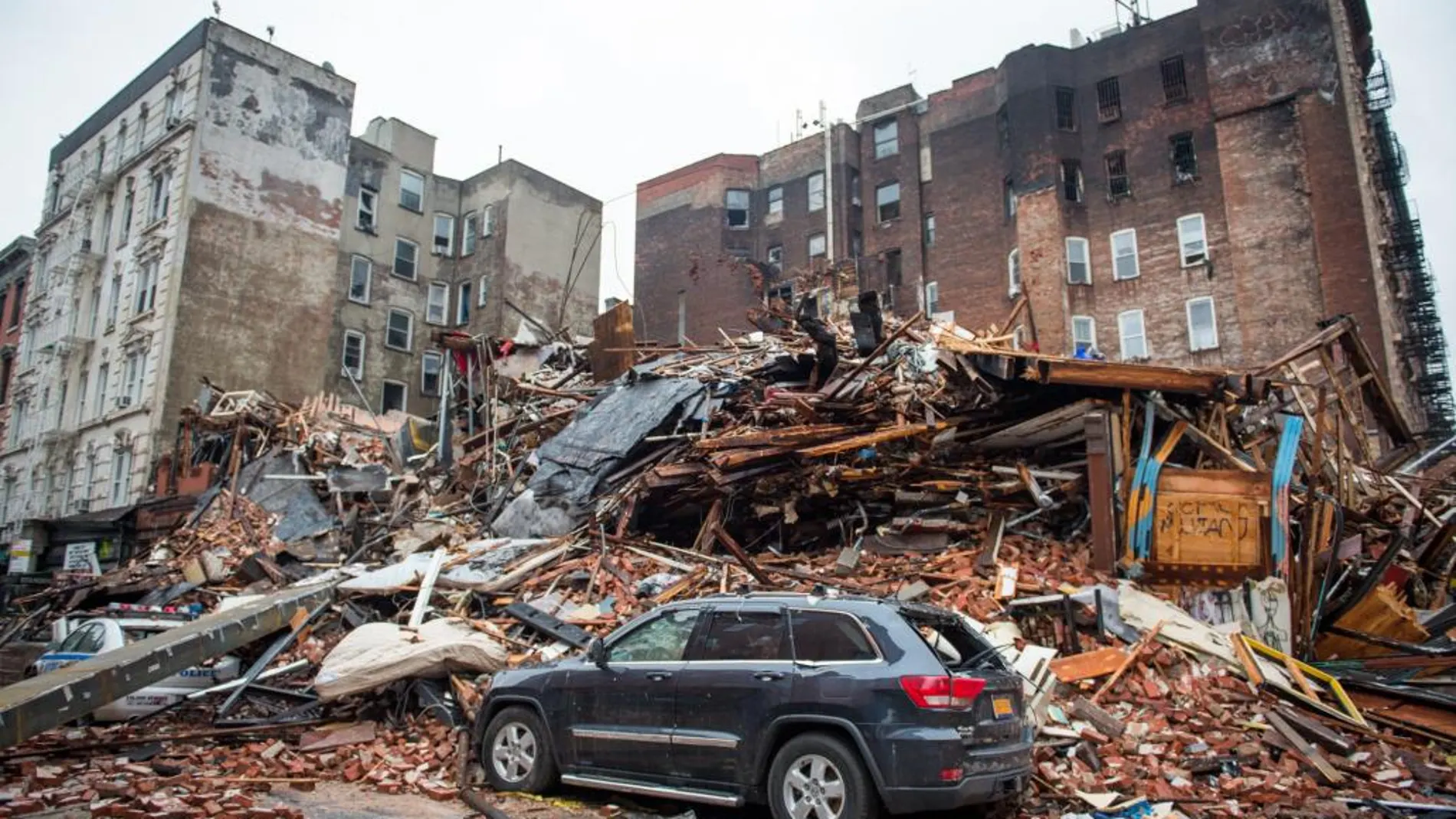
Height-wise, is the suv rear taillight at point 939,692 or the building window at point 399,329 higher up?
the building window at point 399,329

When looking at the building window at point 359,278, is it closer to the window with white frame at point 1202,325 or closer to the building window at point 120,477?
the building window at point 120,477

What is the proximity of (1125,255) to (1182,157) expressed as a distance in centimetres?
406

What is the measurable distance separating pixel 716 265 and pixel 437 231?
1352 cm

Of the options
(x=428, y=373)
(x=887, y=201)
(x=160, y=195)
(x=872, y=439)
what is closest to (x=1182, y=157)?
(x=887, y=201)

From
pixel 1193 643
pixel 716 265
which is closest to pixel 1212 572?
pixel 1193 643

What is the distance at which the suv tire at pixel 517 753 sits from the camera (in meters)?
7.37

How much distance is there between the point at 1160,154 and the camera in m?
32.9

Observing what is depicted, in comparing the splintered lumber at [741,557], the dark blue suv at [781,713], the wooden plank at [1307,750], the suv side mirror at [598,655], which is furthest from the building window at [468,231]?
the wooden plank at [1307,750]

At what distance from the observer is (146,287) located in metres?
32.1

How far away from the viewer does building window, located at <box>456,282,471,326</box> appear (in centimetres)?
3950

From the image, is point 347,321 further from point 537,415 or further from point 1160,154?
point 1160,154

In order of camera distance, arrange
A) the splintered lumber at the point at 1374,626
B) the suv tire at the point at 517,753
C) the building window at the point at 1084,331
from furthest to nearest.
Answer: the building window at the point at 1084,331 < the splintered lumber at the point at 1374,626 < the suv tire at the point at 517,753

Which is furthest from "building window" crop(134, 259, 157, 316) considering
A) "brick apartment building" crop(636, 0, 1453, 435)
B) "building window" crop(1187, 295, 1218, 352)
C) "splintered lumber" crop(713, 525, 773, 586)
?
"building window" crop(1187, 295, 1218, 352)

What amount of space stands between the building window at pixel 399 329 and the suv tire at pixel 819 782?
34.6 m
